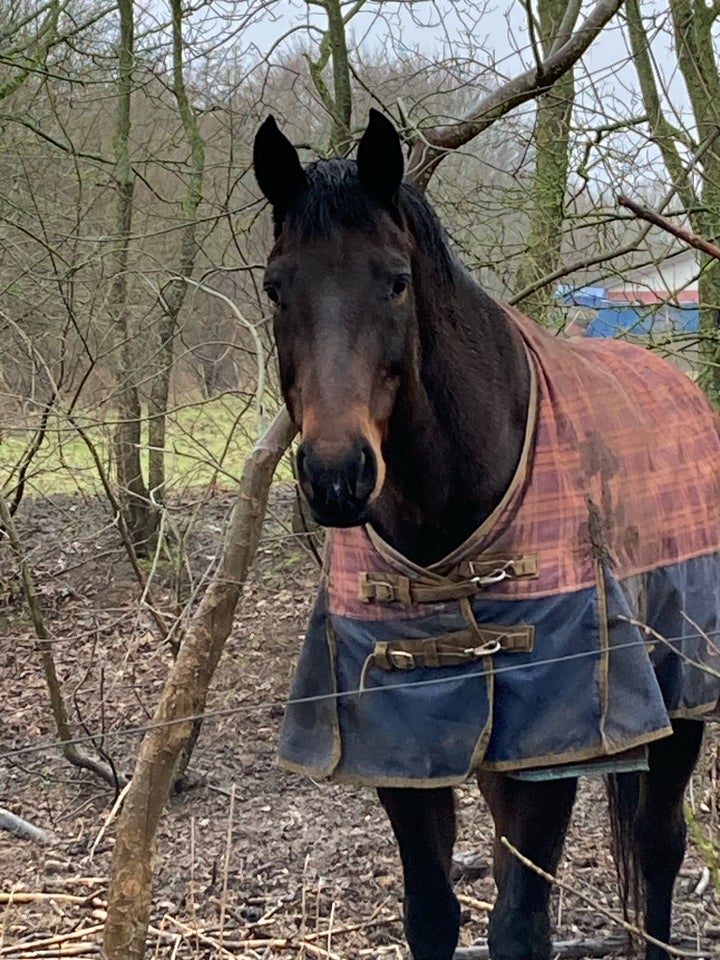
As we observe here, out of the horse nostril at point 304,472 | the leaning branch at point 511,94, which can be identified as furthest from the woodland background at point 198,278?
the horse nostril at point 304,472

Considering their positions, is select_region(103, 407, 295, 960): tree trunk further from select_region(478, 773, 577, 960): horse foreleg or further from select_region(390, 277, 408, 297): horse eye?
select_region(390, 277, 408, 297): horse eye

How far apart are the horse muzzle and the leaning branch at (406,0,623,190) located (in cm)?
196

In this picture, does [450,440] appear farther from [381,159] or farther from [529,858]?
[529,858]

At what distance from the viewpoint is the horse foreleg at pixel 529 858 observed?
8.34 ft

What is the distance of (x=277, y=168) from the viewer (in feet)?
7.47

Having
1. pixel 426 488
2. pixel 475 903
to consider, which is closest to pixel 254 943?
pixel 475 903

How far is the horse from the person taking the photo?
2113mm

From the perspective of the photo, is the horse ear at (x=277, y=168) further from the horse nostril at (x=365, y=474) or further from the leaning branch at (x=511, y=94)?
the leaning branch at (x=511, y=94)

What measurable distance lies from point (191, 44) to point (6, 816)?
13.4ft

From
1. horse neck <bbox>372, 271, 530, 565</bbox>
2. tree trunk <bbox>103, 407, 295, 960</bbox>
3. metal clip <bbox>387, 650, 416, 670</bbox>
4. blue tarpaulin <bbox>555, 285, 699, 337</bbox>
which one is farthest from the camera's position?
blue tarpaulin <bbox>555, 285, 699, 337</bbox>

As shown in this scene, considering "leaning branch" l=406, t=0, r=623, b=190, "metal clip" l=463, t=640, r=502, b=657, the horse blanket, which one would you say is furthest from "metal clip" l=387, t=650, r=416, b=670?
"leaning branch" l=406, t=0, r=623, b=190

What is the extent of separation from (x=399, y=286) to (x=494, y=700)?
37.9 inches

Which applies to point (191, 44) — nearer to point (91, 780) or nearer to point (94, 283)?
point (94, 283)

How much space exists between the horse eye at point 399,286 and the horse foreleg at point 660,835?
6.04 ft
